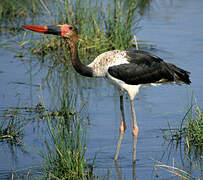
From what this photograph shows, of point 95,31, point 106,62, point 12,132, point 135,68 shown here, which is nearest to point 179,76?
point 135,68

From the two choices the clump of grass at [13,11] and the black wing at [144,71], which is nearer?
the black wing at [144,71]

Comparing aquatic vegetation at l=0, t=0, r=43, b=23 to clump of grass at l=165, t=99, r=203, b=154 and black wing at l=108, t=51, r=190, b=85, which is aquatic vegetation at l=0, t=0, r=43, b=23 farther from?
clump of grass at l=165, t=99, r=203, b=154

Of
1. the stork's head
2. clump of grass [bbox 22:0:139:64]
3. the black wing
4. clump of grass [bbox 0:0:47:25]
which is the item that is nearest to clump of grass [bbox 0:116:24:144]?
the stork's head

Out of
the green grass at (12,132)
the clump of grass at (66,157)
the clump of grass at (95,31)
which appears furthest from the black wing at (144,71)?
the clump of grass at (95,31)

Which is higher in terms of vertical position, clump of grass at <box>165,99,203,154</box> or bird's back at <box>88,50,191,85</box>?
bird's back at <box>88,50,191,85</box>

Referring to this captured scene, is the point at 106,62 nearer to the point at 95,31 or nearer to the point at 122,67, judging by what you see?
the point at 122,67

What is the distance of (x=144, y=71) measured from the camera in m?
6.65

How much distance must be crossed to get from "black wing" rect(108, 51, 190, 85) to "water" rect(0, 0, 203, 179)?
47 centimetres

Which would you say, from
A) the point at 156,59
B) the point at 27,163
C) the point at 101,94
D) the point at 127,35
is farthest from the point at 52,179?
the point at 127,35

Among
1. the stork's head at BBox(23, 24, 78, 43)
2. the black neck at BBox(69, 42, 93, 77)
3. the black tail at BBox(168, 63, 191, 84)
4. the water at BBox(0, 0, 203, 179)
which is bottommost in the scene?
the water at BBox(0, 0, 203, 179)

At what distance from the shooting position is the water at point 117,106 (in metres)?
5.89

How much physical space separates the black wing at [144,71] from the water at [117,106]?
47 centimetres

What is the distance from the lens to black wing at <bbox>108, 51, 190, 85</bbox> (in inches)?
255

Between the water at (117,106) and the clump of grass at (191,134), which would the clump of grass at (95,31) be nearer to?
the water at (117,106)
